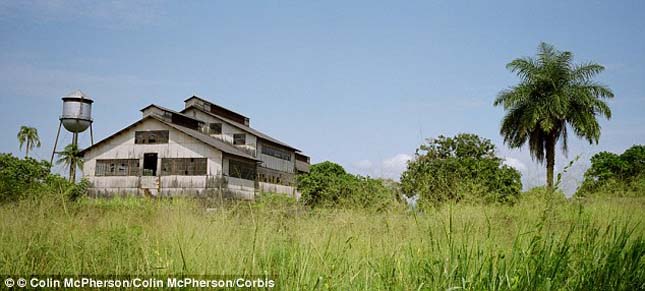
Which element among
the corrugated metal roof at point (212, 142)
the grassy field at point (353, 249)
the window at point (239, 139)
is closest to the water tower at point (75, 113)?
the corrugated metal roof at point (212, 142)

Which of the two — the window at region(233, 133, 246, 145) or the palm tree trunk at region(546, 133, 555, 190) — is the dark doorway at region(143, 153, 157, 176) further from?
the palm tree trunk at region(546, 133, 555, 190)

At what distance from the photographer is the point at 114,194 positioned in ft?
95.3

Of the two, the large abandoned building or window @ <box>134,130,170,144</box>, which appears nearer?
the large abandoned building

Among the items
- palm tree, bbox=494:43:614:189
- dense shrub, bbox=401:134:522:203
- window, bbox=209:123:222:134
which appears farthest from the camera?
window, bbox=209:123:222:134

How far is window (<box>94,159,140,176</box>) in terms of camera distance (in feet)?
96.5

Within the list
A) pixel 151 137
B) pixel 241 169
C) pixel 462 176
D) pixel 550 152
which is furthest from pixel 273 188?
pixel 462 176

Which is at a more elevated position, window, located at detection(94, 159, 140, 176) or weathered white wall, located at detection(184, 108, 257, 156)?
weathered white wall, located at detection(184, 108, 257, 156)

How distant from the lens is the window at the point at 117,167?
96.5 ft

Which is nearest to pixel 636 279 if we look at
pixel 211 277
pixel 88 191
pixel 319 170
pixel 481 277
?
pixel 481 277

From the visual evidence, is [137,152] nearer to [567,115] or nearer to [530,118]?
[530,118]

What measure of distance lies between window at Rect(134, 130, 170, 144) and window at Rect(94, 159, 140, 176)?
134cm

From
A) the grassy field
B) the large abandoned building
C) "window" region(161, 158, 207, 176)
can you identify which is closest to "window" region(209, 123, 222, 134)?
the large abandoned building

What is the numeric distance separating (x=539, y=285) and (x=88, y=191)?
3076cm

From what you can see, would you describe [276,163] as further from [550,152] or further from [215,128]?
[550,152]
